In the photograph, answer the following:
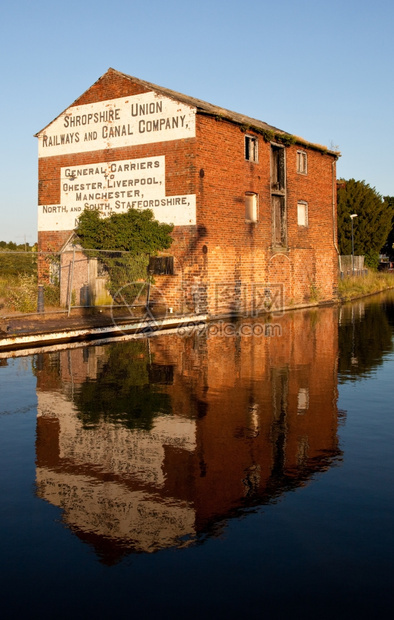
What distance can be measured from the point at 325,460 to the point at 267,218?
24.2 metres

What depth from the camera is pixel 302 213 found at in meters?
34.0

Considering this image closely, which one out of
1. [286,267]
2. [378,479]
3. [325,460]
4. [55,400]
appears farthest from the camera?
[286,267]

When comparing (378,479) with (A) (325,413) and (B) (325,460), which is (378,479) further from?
(A) (325,413)

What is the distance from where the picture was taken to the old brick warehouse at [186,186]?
25250 millimetres

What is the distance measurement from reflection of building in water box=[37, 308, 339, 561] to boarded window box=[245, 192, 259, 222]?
15.2m

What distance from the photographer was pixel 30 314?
2061 centimetres

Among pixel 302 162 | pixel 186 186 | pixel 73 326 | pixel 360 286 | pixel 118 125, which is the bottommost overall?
pixel 73 326

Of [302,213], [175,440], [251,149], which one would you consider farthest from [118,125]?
[175,440]

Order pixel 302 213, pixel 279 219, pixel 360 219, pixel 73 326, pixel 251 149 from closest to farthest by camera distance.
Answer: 1. pixel 73 326
2. pixel 251 149
3. pixel 279 219
4. pixel 302 213
5. pixel 360 219

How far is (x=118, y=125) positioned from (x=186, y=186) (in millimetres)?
4520

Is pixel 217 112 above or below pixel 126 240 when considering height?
above

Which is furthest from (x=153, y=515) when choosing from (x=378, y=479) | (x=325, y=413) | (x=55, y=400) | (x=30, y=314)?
(x=30, y=314)

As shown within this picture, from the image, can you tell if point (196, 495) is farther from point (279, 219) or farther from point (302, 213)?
point (302, 213)

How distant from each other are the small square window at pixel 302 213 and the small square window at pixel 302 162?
1682 millimetres
